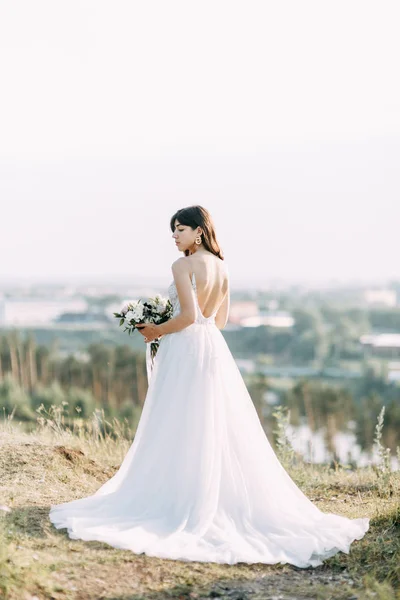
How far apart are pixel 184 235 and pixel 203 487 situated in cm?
181

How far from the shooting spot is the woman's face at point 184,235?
19.4 ft

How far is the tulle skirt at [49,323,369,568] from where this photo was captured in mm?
5480

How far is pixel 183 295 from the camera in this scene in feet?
19.2

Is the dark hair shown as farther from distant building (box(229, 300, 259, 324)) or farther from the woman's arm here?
distant building (box(229, 300, 259, 324))

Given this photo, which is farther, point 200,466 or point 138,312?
point 138,312

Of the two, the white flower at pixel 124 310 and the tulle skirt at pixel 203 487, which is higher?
the white flower at pixel 124 310

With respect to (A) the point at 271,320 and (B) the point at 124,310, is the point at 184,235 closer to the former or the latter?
(B) the point at 124,310

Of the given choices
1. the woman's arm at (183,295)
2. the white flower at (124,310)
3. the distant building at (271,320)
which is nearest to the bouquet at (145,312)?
the white flower at (124,310)

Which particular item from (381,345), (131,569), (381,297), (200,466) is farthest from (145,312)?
(381,297)

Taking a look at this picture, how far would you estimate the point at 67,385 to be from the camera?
51.1m

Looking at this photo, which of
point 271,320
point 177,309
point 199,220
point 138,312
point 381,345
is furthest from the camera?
point 271,320

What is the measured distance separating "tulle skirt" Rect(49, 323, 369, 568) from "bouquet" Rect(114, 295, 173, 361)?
21cm

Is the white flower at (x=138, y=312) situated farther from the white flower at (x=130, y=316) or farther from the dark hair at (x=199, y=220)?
the dark hair at (x=199, y=220)

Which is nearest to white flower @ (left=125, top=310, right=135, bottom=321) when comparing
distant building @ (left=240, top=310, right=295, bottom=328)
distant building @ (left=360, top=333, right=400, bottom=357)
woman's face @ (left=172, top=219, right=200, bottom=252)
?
woman's face @ (left=172, top=219, right=200, bottom=252)
